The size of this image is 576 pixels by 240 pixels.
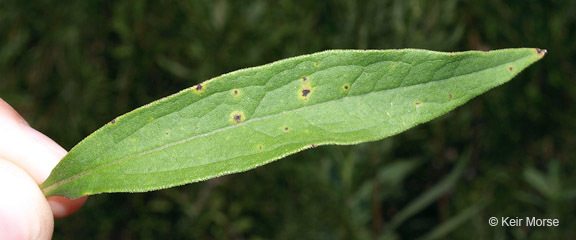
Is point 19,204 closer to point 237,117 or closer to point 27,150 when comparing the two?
point 27,150

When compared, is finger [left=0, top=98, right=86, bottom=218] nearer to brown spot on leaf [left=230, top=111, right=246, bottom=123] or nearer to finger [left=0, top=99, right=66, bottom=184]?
finger [left=0, top=99, right=66, bottom=184]

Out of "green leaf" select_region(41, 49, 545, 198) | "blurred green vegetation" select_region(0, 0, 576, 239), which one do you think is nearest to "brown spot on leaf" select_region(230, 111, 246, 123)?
"green leaf" select_region(41, 49, 545, 198)

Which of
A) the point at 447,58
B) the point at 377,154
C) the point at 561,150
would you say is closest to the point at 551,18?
the point at 561,150

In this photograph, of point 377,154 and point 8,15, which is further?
point 8,15

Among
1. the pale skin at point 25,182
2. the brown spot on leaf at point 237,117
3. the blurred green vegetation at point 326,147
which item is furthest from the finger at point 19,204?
the blurred green vegetation at point 326,147

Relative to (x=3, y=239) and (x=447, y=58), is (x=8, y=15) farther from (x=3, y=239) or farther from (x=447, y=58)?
(x=447, y=58)

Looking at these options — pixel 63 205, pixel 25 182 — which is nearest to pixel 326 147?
pixel 63 205
